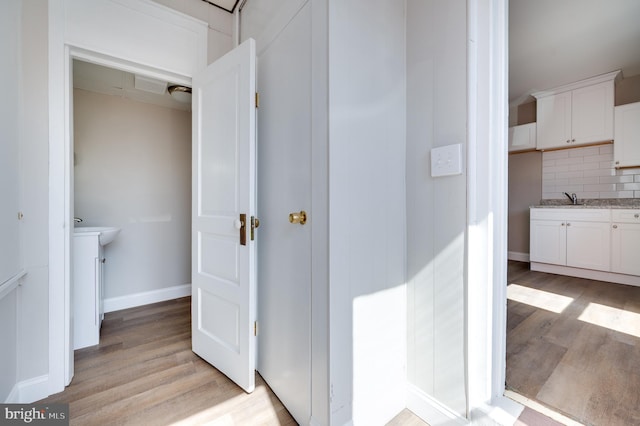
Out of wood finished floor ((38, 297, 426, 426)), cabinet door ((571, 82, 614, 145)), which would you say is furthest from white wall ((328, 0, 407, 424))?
cabinet door ((571, 82, 614, 145))

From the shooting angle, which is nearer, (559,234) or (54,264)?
(54,264)

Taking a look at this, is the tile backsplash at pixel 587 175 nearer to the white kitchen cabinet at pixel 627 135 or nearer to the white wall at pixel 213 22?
the white kitchen cabinet at pixel 627 135

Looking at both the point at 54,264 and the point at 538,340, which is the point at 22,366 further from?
the point at 538,340

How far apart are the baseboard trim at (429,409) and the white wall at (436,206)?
25mm

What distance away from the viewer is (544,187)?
435 centimetres

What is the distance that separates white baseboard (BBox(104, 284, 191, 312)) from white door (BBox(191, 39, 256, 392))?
4.53 feet

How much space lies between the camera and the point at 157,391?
1.51 meters

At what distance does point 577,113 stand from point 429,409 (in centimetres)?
475

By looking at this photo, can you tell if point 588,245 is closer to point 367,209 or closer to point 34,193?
point 367,209

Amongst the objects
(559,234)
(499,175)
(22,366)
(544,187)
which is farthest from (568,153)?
(22,366)

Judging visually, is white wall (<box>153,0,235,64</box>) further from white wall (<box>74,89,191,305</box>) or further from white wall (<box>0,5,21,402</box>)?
white wall (<box>74,89,191,305</box>)

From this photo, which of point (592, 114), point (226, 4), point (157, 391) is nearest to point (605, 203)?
point (592, 114)

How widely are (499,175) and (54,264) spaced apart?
2.41 m

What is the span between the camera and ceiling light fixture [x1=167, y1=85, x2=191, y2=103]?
249cm
